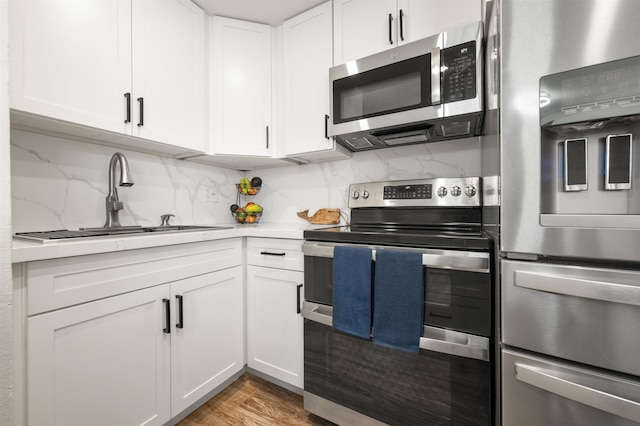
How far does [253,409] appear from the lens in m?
1.45

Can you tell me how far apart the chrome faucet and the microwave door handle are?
1597 mm

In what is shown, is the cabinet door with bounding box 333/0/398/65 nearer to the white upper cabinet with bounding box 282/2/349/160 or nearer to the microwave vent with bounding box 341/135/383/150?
the white upper cabinet with bounding box 282/2/349/160

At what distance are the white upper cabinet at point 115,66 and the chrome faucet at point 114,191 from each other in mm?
137

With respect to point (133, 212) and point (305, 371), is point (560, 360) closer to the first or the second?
point (305, 371)

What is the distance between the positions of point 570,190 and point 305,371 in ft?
4.34

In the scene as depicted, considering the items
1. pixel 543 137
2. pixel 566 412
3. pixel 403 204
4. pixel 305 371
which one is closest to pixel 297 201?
pixel 403 204

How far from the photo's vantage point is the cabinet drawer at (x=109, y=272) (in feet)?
2.85

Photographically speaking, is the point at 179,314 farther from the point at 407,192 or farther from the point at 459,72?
the point at 459,72

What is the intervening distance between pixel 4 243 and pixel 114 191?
2.95ft

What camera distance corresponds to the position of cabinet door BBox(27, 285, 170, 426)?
878 millimetres

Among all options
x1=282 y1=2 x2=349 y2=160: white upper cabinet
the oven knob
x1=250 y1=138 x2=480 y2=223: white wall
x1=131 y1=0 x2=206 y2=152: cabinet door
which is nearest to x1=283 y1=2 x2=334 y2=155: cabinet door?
x1=282 y1=2 x2=349 y2=160: white upper cabinet

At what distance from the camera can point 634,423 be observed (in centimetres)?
59

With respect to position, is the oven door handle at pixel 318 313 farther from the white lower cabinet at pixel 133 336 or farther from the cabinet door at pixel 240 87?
the cabinet door at pixel 240 87

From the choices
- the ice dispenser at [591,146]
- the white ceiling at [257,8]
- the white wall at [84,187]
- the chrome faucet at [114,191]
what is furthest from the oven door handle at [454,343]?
the white ceiling at [257,8]
